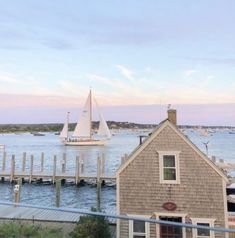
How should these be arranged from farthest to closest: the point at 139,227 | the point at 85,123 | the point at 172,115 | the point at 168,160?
the point at 85,123, the point at 172,115, the point at 168,160, the point at 139,227

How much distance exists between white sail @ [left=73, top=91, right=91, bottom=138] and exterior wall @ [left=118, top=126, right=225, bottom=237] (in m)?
97.6

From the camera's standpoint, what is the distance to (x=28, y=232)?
16547mm

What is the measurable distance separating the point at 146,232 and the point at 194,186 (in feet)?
11.4

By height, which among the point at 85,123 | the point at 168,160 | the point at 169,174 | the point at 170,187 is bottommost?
the point at 170,187

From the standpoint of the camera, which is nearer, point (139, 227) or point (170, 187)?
point (139, 227)

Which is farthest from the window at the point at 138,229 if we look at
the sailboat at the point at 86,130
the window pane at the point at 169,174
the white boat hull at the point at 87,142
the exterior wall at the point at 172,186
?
the white boat hull at the point at 87,142

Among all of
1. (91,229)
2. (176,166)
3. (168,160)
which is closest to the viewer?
(91,229)

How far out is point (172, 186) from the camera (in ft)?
57.2

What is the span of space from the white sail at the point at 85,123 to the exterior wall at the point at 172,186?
97.6 meters

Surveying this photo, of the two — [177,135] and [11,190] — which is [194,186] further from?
[11,190]

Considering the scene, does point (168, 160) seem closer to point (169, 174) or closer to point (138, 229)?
point (169, 174)

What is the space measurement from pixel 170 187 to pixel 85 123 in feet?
327

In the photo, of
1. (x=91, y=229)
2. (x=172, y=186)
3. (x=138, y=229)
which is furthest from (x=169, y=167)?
(x=91, y=229)

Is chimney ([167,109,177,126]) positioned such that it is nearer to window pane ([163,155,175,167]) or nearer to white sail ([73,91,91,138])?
window pane ([163,155,175,167])
